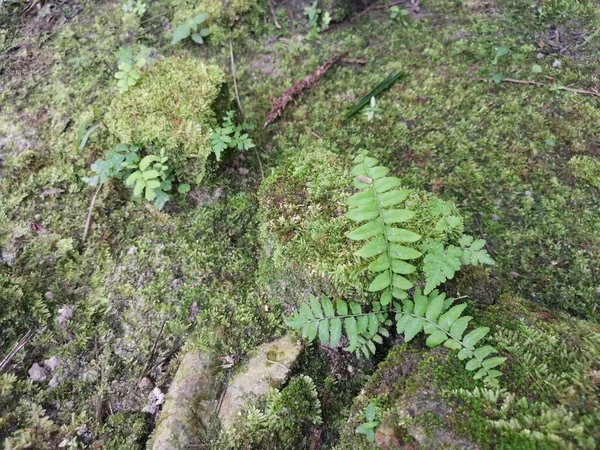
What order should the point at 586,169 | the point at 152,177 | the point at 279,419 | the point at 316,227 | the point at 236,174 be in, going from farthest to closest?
the point at 236,174
the point at 586,169
the point at 152,177
the point at 316,227
the point at 279,419

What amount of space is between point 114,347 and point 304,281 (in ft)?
4.82

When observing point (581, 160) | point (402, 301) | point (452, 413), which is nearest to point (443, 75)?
point (581, 160)

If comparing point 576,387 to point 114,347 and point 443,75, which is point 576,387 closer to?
point 114,347

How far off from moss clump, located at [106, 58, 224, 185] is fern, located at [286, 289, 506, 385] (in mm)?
1726

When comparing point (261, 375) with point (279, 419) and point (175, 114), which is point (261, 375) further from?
point (175, 114)

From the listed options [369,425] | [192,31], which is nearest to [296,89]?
[192,31]

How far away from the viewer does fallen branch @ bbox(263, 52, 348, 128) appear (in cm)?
390

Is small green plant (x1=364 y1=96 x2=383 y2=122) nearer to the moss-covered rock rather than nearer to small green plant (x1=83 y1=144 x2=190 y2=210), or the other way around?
small green plant (x1=83 y1=144 x2=190 y2=210)

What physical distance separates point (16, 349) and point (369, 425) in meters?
2.47

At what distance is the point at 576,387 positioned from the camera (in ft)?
5.88

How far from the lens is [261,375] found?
2.57m

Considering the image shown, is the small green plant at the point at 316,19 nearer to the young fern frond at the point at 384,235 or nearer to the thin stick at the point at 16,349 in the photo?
the young fern frond at the point at 384,235

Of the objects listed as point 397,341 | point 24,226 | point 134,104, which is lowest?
point 397,341

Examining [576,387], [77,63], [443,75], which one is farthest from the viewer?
[77,63]
